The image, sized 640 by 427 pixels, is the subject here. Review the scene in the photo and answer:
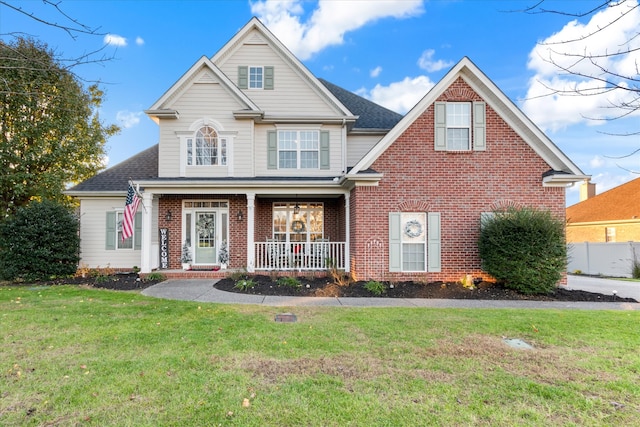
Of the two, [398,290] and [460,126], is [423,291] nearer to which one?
[398,290]

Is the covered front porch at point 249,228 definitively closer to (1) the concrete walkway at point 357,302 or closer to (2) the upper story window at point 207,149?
(2) the upper story window at point 207,149

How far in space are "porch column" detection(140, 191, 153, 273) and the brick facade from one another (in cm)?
705

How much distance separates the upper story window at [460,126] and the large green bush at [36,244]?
13.0 metres

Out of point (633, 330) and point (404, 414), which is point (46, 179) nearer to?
point (404, 414)

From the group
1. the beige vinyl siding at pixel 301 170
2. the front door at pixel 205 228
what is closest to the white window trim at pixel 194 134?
the beige vinyl siding at pixel 301 170

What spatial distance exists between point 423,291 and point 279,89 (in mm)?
9171

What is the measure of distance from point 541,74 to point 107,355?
6.52m

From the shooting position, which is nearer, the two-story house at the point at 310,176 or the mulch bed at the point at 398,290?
the mulch bed at the point at 398,290

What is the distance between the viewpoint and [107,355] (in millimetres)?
4273

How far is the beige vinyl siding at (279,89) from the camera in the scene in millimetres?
13016

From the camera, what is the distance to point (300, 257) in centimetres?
1227

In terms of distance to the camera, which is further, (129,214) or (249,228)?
(249,228)

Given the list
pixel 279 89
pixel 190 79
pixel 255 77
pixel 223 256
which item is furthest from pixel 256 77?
pixel 223 256

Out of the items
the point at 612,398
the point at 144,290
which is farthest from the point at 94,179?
the point at 612,398
